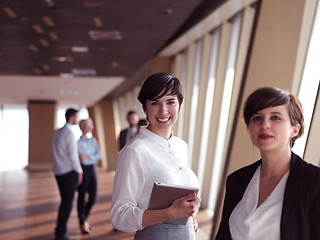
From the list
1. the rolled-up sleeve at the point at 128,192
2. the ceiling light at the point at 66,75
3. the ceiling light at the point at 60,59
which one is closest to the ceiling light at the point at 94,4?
the ceiling light at the point at 60,59

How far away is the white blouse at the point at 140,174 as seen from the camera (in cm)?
172

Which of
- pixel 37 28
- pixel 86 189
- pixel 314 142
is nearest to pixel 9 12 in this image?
pixel 37 28

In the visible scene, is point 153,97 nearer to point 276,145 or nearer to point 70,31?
point 276,145

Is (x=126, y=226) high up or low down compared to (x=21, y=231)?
up

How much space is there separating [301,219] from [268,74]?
296 centimetres

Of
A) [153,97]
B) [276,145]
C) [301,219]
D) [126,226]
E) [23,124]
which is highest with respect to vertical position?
[153,97]

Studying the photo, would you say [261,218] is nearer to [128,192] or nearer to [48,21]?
[128,192]

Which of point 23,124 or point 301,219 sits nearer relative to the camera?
point 301,219

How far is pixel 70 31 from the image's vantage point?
27.7ft

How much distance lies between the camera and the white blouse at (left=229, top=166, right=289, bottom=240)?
1505 mm

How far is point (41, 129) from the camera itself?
23.2m

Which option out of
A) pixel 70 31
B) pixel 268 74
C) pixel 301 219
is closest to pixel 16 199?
pixel 70 31

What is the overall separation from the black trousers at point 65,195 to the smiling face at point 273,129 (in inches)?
169

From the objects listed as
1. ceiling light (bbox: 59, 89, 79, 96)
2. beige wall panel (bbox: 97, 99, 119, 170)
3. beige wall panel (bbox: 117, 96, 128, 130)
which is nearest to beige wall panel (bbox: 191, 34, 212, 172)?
ceiling light (bbox: 59, 89, 79, 96)
